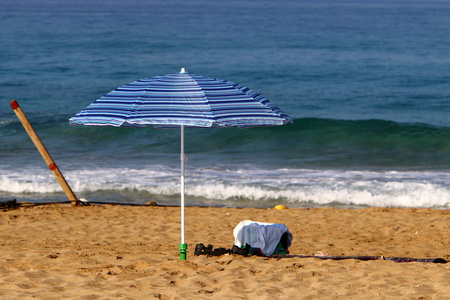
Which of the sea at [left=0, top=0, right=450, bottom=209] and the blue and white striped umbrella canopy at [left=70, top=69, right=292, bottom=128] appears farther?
the sea at [left=0, top=0, right=450, bottom=209]

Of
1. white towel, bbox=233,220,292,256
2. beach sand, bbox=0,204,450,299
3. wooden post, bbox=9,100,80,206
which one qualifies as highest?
wooden post, bbox=9,100,80,206

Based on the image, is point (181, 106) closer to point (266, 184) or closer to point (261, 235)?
point (261, 235)

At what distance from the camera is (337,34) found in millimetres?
55844

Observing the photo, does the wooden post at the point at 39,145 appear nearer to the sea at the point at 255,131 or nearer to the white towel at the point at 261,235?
the sea at the point at 255,131

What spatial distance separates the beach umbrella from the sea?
6.48 metres

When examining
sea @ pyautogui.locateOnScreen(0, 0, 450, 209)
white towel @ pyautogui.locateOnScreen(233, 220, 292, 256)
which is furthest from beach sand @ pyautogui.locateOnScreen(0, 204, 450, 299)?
sea @ pyautogui.locateOnScreen(0, 0, 450, 209)

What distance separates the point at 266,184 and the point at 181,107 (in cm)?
833

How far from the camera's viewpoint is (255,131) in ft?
68.4

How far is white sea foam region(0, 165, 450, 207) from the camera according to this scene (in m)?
13.2

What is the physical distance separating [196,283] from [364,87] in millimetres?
25626

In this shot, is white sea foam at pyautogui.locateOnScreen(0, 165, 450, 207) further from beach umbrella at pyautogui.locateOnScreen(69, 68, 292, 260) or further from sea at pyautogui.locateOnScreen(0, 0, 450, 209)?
beach umbrella at pyautogui.locateOnScreen(69, 68, 292, 260)

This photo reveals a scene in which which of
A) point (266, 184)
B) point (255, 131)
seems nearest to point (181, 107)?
point (266, 184)

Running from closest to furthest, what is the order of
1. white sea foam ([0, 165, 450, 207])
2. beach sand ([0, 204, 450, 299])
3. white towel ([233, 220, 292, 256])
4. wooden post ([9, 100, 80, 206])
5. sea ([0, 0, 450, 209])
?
beach sand ([0, 204, 450, 299]) < white towel ([233, 220, 292, 256]) < wooden post ([9, 100, 80, 206]) < white sea foam ([0, 165, 450, 207]) < sea ([0, 0, 450, 209])

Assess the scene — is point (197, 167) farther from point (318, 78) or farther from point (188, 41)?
point (188, 41)
